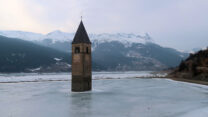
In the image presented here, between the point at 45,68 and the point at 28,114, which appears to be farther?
the point at 45,68

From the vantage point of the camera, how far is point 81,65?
34.0 m

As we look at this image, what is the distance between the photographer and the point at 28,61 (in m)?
199

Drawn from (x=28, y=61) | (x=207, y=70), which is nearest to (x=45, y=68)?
(x=28, y=61)

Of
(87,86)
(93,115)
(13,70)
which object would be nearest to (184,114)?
(93,115)

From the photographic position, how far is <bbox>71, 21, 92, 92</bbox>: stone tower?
34062 mm

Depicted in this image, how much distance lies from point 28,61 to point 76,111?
192783 mm

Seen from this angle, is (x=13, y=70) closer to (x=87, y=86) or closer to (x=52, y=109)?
(x=87, y=86)

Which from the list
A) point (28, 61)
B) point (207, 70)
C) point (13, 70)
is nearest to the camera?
point (207, 70)

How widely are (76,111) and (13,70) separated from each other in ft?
590

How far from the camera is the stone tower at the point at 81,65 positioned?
3406cm

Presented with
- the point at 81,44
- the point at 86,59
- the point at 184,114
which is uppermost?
the point at 81,44

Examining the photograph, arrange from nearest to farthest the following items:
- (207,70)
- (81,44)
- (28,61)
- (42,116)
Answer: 1. (42,116)
2. (81,44)
3. (207,70)
4. (28,61)

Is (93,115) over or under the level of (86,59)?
under

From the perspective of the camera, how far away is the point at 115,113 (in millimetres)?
17719
